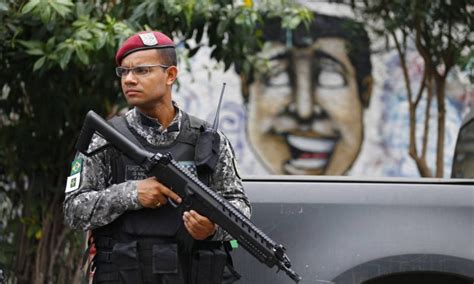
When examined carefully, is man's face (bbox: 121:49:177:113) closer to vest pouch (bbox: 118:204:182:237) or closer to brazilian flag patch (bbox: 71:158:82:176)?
brazilian flag patch (bbox: 71:158:82:176)

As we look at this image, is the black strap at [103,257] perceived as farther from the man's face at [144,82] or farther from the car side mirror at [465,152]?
the car side mirror at [465,152]

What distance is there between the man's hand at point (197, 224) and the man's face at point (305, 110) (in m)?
6.91

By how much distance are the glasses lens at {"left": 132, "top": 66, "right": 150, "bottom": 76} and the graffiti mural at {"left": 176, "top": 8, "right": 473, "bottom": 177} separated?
6699mm

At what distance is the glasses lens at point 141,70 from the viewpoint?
3832mm

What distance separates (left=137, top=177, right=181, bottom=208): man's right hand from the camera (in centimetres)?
369

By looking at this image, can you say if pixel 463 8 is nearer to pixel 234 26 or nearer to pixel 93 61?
pixel 234 26

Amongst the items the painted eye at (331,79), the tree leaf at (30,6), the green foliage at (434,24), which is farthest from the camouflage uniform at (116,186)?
the painted eye at (331,79)

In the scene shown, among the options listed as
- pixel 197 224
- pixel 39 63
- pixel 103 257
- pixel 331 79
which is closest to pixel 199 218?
pixel 197 224

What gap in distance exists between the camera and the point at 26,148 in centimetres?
660

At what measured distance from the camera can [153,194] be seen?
3.69 metres

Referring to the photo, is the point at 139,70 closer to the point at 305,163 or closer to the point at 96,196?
the point at 96,196

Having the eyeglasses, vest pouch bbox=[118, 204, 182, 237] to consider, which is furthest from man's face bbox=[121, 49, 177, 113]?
vest pouch bbox=[118, 204, 182, 237]

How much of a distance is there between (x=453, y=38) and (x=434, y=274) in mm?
4118

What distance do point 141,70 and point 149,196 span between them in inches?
17.8
